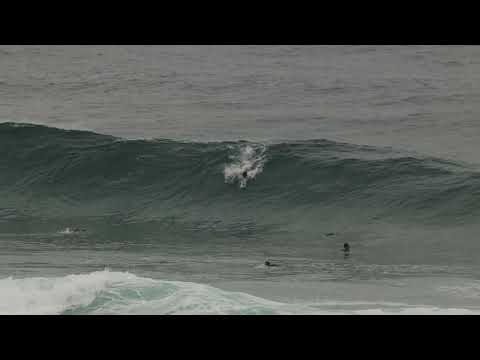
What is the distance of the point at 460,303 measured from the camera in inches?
634

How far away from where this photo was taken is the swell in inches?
996

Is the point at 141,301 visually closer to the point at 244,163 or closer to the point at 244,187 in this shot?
the point at 244,187

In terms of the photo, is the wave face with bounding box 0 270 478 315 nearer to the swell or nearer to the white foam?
the swell

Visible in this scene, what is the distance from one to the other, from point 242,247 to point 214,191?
4.95 meters

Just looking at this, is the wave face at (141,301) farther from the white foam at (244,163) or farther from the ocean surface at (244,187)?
the white foam at (244,163)

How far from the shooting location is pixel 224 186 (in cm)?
2745

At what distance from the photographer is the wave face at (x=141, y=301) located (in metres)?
14.7

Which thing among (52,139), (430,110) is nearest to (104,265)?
(52,139)

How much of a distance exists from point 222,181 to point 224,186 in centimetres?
34

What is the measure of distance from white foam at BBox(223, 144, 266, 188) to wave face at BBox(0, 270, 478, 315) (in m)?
11.8

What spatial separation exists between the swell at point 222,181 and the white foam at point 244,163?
0.11 feet

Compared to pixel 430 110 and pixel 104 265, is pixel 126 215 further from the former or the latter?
pixel 430 110

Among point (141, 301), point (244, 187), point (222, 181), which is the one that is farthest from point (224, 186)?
point (141, 301)

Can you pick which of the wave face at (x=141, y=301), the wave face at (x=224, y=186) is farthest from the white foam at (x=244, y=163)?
the wave face at (x=141, y=301)
